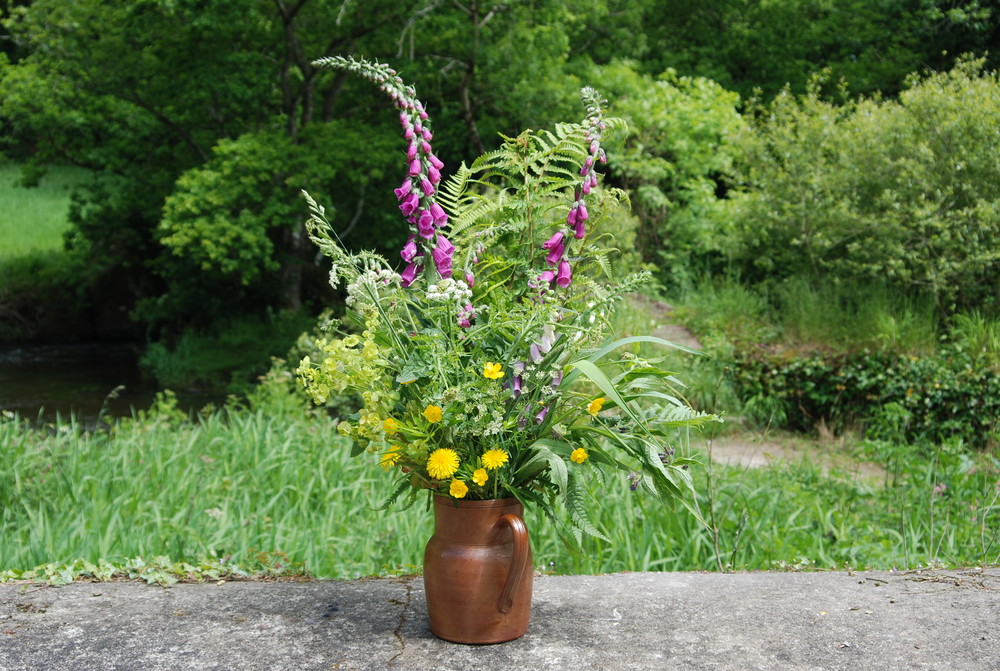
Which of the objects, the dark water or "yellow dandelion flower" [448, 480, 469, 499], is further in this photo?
the dark water

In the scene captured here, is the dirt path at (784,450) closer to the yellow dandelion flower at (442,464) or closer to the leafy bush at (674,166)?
the leafy bush at (674,166)

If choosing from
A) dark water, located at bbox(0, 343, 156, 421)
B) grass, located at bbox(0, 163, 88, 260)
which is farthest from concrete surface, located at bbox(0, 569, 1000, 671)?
grass, located at bbox(0, 163, 88, 260)

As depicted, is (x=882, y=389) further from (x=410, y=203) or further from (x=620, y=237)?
(x=410, y=203)

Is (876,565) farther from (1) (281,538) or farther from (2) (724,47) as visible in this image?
(2) (724,47)

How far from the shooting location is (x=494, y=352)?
6.38 ft

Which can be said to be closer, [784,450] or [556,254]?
[556,254]

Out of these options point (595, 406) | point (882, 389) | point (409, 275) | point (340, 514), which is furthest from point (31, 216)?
point (595, 406)

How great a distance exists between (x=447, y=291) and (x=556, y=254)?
0.31m

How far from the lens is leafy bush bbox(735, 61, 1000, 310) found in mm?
8008

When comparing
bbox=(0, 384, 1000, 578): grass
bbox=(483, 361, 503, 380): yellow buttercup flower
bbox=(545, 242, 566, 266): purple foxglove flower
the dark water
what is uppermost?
bbox=(545, 242, 566, 266): purple foxglove flower

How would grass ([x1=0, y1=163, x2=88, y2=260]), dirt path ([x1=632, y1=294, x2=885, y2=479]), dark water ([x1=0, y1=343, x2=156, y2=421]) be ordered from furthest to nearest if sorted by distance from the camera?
grass ([x1=0, y1=163, x2=88, y2=260]) < dark water ([x1=0, y1=343, x2=156, y2=421]) < dirt path ([x1=632, y1=294, x2=885, y2=479])

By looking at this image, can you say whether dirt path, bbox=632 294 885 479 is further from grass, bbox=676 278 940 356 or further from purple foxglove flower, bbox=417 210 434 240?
purple foxglove flower, bbox=417 210 434 240

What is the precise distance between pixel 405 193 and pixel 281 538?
2170 millimetres

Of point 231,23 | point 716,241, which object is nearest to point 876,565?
point 716,241
